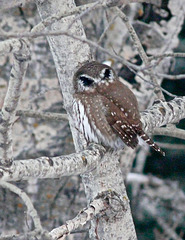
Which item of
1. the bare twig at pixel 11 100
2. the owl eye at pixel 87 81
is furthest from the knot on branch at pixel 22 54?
the owl eye at pixel 87 81

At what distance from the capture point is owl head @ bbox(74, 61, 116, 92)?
4.02m

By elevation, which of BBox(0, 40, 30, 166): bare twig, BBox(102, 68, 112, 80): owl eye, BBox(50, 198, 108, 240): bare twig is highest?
BBox(0, 40, 30, 166): bare twig

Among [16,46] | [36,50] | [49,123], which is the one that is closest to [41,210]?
[49,123]

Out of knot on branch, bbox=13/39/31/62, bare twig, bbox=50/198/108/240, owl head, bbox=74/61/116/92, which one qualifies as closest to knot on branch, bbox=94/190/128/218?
bare twig, bbox=50/198/108/240

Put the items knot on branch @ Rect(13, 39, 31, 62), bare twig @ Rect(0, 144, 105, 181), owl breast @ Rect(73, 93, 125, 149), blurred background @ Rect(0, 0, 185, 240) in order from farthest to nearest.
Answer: blurred background @ Rect(0, 0, 185, 240)
owl breast @ Rect(73, 93, 125, 149)
bare twig @ Rect(0, 144, 105, 181)
knot on branch @ Rect(13, 39, 31, 62)

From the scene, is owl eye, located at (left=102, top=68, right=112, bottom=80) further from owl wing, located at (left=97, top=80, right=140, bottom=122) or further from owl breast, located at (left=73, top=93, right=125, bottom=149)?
owl breast, located at (left=73, top=93, right=125, bottom=149)

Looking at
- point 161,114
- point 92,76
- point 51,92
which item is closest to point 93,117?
point 92,76

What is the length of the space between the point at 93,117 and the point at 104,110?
9cm

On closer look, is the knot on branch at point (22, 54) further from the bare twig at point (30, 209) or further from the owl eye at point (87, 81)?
the owl eye at point (87, 81)

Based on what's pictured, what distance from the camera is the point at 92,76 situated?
424 centimetres

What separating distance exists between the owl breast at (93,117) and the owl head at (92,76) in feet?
0.28

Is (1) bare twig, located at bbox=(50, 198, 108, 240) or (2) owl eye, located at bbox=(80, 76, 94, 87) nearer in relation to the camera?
(1) bare twig, located at bbox=(50, 198, 108, 240)

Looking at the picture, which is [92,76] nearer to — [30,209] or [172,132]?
[172,132]

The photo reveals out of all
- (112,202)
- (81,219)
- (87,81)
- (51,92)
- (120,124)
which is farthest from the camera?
(51,92)
